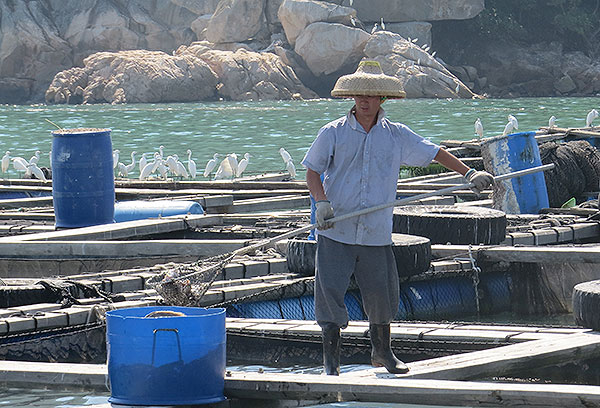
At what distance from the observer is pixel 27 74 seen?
81.9 metres

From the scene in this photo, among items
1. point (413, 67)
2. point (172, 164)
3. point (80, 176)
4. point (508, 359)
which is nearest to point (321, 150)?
point (508, 359)

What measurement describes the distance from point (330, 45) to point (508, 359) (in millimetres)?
66045

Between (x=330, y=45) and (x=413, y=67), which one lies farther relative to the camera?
(x=330, y=45)

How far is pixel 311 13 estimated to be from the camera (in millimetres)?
72125

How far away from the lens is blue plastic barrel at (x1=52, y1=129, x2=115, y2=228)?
469 inches

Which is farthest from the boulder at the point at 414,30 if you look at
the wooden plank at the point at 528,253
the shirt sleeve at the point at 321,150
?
the shirt sleeve at the point at 321,150

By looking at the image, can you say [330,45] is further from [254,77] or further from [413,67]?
[413,67]

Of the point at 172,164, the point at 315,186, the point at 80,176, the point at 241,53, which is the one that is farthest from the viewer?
the point at 241,53

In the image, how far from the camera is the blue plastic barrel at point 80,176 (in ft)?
39.1

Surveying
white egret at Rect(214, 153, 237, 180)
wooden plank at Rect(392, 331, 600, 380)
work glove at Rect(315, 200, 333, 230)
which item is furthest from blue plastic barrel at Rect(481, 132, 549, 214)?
white egret at Rect(214, 153, 237, 180)

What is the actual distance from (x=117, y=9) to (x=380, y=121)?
81894 millimetres

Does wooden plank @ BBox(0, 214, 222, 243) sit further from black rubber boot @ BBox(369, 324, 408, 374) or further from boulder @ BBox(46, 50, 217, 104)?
boulder @ BBox(46, 50, 217, 104)

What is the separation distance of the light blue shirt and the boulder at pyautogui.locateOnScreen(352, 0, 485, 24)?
238ft

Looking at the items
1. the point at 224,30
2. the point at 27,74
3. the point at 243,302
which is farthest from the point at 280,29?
the point at 243,302
